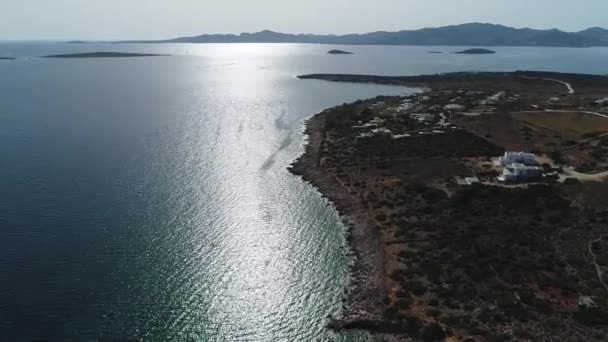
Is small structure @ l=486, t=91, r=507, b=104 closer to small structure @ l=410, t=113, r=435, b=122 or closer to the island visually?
the island

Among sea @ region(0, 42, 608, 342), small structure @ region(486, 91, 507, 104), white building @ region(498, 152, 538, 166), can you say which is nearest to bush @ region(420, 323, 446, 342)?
sea @ region(0, 42, 608, 342)

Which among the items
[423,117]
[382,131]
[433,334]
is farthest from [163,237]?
[423,117]

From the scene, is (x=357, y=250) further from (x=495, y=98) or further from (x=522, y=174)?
(x=495, y=98)

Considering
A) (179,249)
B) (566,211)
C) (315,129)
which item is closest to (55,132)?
(315,129)

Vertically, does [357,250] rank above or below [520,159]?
below

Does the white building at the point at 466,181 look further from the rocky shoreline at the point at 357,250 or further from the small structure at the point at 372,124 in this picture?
the small structure at the point at 372,124
